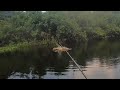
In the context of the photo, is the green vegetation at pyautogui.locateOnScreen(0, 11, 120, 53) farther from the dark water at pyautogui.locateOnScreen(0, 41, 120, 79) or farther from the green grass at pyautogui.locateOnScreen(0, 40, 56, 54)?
the dark water at pyautogui.locateOnScreen(0, 41, 120, 79)

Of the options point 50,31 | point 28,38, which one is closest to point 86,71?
point 50,31

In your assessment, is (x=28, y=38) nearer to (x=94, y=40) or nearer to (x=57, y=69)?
(x=57, y=69)

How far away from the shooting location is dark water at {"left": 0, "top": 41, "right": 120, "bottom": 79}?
793 cm

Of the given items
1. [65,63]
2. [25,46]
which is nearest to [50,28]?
[25,46]

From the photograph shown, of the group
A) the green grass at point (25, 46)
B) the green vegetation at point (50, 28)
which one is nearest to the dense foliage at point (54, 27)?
the green vegetation at point (50, 28)

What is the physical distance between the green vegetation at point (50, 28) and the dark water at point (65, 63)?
53 cm

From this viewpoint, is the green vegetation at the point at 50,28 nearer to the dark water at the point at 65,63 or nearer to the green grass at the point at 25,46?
the green grass at the point at 25,46

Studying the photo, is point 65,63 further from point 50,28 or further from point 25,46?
point 25,46

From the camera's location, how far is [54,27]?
9242 mm

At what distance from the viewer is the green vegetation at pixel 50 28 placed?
9.12 meters
